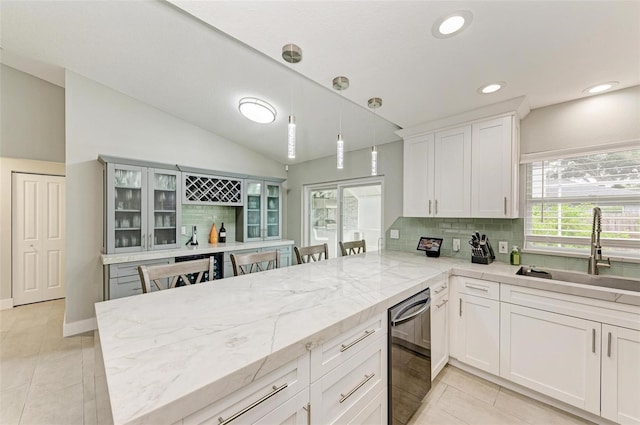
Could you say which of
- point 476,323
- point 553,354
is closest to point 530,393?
point 553,354

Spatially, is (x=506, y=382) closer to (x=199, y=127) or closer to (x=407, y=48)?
(x=407, y=48)

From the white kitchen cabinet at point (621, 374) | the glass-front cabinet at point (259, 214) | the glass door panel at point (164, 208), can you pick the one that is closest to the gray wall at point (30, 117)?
the glass door panel at point (164, 208)

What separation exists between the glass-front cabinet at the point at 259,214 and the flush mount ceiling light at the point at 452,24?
339cm

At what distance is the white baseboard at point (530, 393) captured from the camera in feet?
5.61

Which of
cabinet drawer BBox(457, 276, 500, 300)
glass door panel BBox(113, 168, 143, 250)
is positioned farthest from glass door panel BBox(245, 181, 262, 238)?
cabinet drawer BBox(457, 276, 500, 300)

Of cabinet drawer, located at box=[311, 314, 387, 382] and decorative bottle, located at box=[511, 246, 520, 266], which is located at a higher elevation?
decorative bottle, located at box=[511, 246, 520, 266]

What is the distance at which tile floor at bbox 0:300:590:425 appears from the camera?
5.75 ft

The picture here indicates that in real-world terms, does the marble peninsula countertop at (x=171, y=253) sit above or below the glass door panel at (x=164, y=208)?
below

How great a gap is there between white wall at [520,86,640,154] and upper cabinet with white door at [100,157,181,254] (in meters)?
4.18

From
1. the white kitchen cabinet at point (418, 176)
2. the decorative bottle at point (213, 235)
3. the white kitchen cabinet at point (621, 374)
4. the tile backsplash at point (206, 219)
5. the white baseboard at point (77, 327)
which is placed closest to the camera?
the white kitchen cabinet at point (621, 374)

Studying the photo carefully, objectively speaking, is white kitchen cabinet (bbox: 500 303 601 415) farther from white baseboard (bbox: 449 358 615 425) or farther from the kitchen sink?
the kitchen sink

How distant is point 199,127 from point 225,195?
113 cm

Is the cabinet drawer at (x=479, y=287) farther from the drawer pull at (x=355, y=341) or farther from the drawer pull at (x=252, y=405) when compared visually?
the drawer pull at (x=252, y=405)

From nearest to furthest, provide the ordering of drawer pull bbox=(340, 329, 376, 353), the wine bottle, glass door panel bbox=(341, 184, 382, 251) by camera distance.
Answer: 1. drawer pull bbox=(340, 329, 376, 353)
2. glass door panel bbox=(341, 184, 382, 251)
3. the wine bottle
